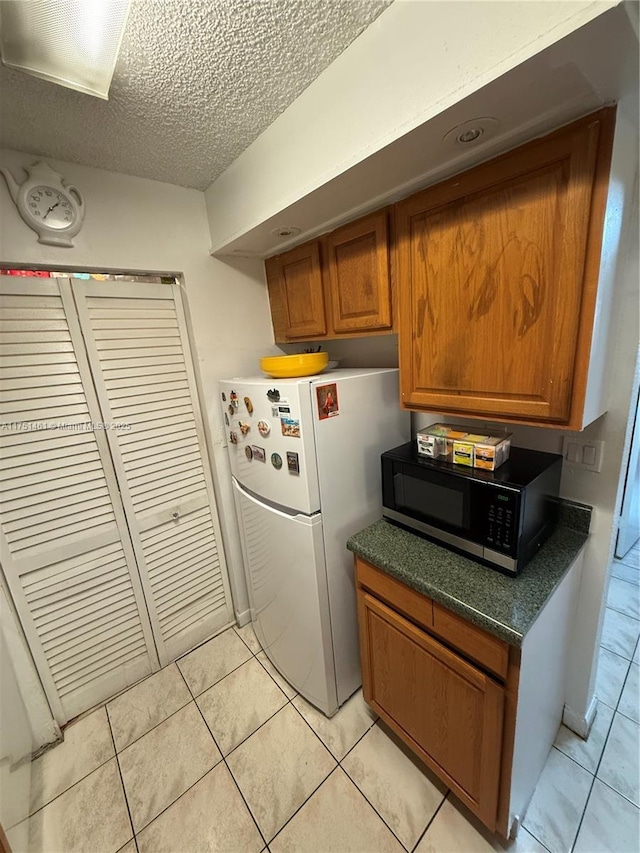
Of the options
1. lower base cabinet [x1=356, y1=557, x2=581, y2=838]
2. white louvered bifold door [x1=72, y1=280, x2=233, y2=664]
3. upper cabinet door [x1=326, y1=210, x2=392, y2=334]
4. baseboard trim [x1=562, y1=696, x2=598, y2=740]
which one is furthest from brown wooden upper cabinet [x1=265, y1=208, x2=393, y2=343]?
baseboard trim [x1=562, y1=696, x2=598, y2=740]

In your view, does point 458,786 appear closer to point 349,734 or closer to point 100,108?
point 349,734

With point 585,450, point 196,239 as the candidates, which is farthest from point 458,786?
point 196,239

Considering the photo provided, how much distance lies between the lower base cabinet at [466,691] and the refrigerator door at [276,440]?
384 mm

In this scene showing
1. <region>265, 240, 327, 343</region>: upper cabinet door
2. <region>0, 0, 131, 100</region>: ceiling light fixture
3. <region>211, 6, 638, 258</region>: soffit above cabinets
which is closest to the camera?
<region>211, 6, 638, 258</region>: soffit above cabinets

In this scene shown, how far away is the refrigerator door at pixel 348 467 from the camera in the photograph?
4.29 feet

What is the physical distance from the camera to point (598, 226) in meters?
0.79

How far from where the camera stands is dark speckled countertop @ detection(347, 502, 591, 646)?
0.91 m

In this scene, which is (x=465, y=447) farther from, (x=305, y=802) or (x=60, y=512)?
(x=60, y=512)

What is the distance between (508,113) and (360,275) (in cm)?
67

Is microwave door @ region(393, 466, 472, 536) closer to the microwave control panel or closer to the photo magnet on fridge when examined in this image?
the microwave control panel

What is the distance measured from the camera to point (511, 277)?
3.08ft

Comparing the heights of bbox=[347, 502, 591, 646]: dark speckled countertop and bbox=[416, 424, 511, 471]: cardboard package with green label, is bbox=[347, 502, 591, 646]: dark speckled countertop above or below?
below

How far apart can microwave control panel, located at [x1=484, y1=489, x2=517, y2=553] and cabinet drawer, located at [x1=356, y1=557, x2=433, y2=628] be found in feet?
0.91

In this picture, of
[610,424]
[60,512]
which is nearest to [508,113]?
[610,424]
